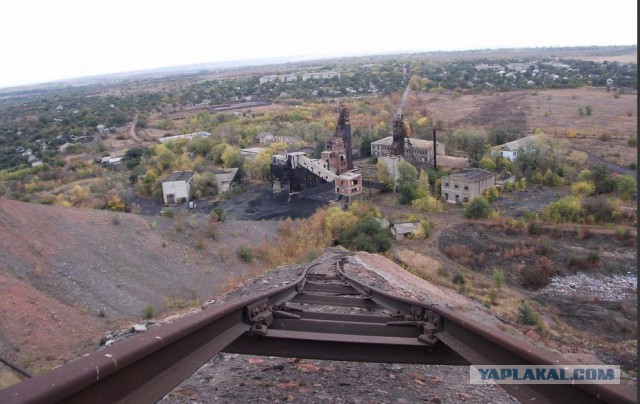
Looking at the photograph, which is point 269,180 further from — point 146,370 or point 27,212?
point 146,370

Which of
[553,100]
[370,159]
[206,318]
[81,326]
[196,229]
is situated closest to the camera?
[206,318]

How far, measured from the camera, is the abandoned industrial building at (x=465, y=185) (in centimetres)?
2384

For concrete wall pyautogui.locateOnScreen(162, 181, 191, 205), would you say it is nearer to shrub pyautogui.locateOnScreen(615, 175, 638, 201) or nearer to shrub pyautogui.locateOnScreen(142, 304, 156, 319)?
shrub pyautogui.locateOnScreen(142, 304, 156, 319)

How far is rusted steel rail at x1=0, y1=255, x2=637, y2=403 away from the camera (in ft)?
5.39

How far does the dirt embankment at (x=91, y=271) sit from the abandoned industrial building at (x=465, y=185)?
448 inches

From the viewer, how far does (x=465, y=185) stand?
949 inches

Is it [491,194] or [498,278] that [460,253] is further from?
[491,194]

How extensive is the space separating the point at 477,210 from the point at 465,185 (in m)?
3.01

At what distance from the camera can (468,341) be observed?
2641 millimetres

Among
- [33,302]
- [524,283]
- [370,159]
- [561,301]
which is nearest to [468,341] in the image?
[33,302]

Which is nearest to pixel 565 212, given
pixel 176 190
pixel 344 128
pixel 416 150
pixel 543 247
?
pixel 543 247

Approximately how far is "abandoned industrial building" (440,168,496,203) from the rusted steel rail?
20494mm

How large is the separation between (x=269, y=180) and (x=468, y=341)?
2691 cm

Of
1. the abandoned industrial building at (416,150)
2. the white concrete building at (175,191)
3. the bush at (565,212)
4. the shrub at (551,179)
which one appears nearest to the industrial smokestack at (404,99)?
the abandoned industrial building at (416,150)
